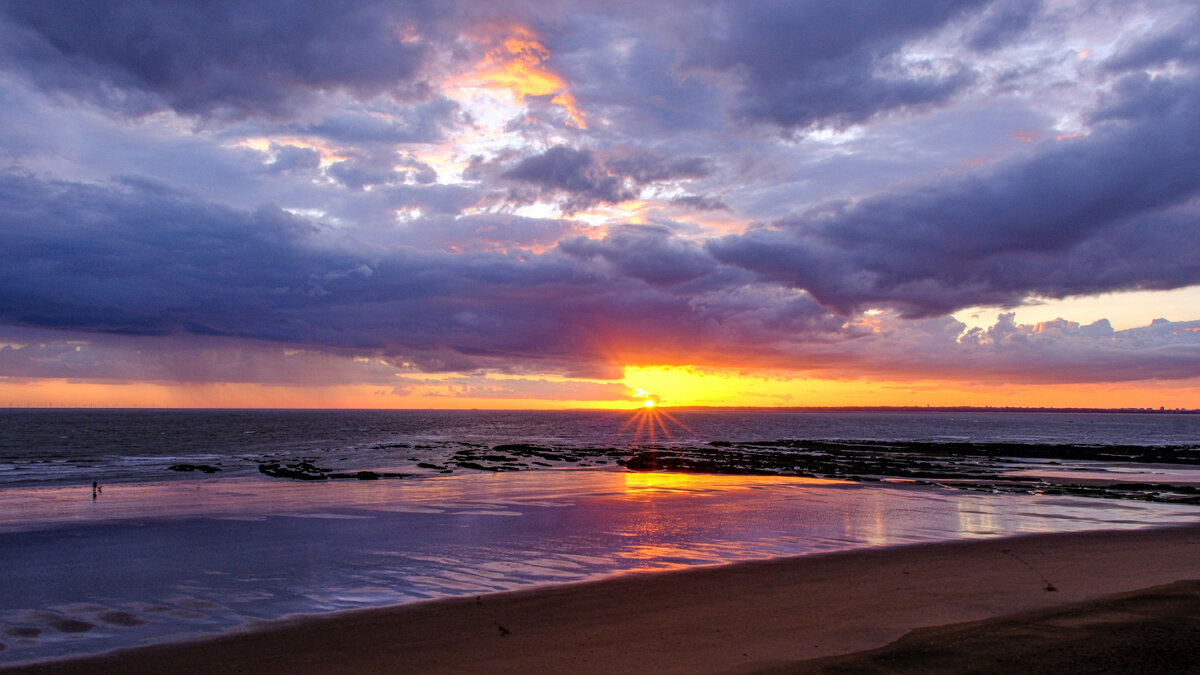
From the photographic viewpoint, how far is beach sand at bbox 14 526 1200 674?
8.90 metres

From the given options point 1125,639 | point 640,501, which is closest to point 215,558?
point 640,501

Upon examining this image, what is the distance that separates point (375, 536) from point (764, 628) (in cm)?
1346

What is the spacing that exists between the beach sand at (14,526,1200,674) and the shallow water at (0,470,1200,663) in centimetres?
145

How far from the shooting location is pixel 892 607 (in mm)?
11695

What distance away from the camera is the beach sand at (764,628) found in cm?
890

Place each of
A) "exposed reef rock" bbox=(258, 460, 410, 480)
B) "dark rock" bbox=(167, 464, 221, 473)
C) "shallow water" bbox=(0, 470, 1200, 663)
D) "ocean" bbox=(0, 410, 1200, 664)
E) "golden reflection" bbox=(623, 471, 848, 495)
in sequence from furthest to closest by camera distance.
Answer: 1. "dark rock" bbox=(167, 464, 221, 473)
2. "exposed reef rock" bbox=(258, 460, 410, 480)
3. "golden reflection" bbox=(623, 471, 848, 495)
4. "ocean" bbox=(0, 410, 1200, 664)
5. "shallow water" bbox=(0, 470, 1200, 663)

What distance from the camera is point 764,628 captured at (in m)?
10.7

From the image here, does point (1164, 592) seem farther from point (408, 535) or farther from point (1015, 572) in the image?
point (408, 535)

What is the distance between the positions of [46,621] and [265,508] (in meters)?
15.6

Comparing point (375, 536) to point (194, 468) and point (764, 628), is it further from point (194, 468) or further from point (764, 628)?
point (194, 468)

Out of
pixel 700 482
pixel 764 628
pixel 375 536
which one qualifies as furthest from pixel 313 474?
pixel 764 628

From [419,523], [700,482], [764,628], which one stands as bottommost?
[700,482]

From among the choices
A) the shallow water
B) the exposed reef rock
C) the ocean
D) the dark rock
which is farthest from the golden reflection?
the dark rock

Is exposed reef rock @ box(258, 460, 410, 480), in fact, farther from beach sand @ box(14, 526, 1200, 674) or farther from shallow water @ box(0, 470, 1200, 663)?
beach sand @ box(14, 526, 1200, 674)
